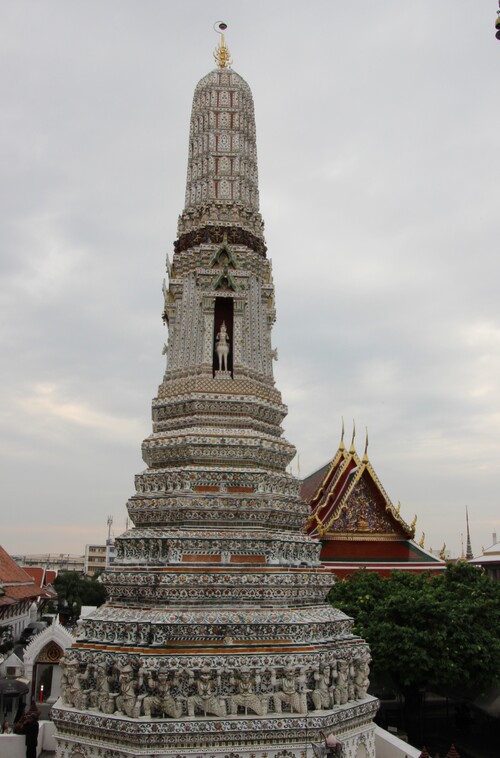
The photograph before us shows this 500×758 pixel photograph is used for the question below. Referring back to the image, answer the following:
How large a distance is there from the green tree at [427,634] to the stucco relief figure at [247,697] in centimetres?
670

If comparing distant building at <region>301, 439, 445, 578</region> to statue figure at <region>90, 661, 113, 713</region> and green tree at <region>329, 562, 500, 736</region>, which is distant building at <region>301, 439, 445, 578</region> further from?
statue figure at <region>90, 661, 113, 713</region>

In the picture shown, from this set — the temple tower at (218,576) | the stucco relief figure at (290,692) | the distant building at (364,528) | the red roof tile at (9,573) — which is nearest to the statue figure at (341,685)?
the temple tower at (218,576)

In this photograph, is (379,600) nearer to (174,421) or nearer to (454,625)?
(454,625)

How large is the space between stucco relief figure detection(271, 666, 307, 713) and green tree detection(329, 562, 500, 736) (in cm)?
636

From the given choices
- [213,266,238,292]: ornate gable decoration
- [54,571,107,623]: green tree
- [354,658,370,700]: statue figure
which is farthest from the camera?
[54,571,107,623]: green tree

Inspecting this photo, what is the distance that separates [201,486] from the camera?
1041 cm

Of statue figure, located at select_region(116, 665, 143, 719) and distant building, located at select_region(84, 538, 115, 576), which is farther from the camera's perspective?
distant building, located at select_region(84, 538, 115, 576)

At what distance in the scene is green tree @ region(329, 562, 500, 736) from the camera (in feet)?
47.9

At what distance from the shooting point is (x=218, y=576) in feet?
30.9

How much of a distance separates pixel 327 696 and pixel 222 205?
8.24 m

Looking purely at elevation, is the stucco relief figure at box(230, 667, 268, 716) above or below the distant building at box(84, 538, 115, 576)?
below

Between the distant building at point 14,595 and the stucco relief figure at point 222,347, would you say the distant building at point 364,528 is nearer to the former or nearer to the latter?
the stucco relief figure at point 222,347

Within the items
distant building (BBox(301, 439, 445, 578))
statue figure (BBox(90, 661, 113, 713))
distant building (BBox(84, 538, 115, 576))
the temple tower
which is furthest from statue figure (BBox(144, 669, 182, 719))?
distant building (BBox(84, 538, 115, 576))

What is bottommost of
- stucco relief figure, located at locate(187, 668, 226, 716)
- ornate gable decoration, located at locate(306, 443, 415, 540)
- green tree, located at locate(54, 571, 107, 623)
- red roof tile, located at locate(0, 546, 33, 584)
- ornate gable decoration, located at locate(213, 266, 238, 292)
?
stucco relief figure, located at locate(187, 668, 226, 716)
